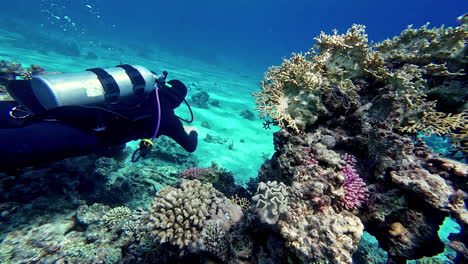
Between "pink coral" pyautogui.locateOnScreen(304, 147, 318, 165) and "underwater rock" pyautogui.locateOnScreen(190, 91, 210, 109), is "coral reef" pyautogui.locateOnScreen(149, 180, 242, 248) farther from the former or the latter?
"underwater rock" pyautogui.locateOnScreen(190, 91, 210, 109)

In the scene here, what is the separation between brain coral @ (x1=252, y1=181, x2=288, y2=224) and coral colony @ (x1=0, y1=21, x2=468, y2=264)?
11 millimetres

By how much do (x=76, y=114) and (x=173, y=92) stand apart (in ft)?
5.74

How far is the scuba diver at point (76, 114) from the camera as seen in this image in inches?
125

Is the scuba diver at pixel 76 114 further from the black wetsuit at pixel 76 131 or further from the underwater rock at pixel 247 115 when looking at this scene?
the underwater rock at pixel 247 115

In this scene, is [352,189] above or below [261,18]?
below

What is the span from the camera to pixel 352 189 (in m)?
2.79

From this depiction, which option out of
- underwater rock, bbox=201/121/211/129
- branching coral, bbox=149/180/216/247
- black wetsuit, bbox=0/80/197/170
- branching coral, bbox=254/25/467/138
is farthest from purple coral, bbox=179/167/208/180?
underwater rock, bbox=201/121/211/129

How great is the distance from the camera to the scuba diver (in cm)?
317

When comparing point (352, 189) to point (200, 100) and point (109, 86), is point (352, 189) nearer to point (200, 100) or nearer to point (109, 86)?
point (109, 86)

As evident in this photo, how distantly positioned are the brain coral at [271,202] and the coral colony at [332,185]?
1 centimetres

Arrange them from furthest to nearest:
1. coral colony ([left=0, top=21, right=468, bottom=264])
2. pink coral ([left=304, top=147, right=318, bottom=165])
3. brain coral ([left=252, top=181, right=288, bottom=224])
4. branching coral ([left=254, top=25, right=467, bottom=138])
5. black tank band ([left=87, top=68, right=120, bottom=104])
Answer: black tank band ([left=87, top=68, right=120, bottom=104]) < branching coral ([left=254, top=25, right=467, bottom=138]) < pink coral ([left=304, top=147, right=318, bottom=165]) < coral colony ([left=0, top=21, right=468, bottom=264]) < brain coral ([left=252, top=181, right=288, bottom=224])

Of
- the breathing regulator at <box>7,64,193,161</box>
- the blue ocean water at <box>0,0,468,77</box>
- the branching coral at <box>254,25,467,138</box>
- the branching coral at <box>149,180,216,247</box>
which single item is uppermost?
the blue ocean water at <box>0,0,468,77</box>

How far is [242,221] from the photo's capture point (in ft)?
9.45

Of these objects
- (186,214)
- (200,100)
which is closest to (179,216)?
(186,214)
